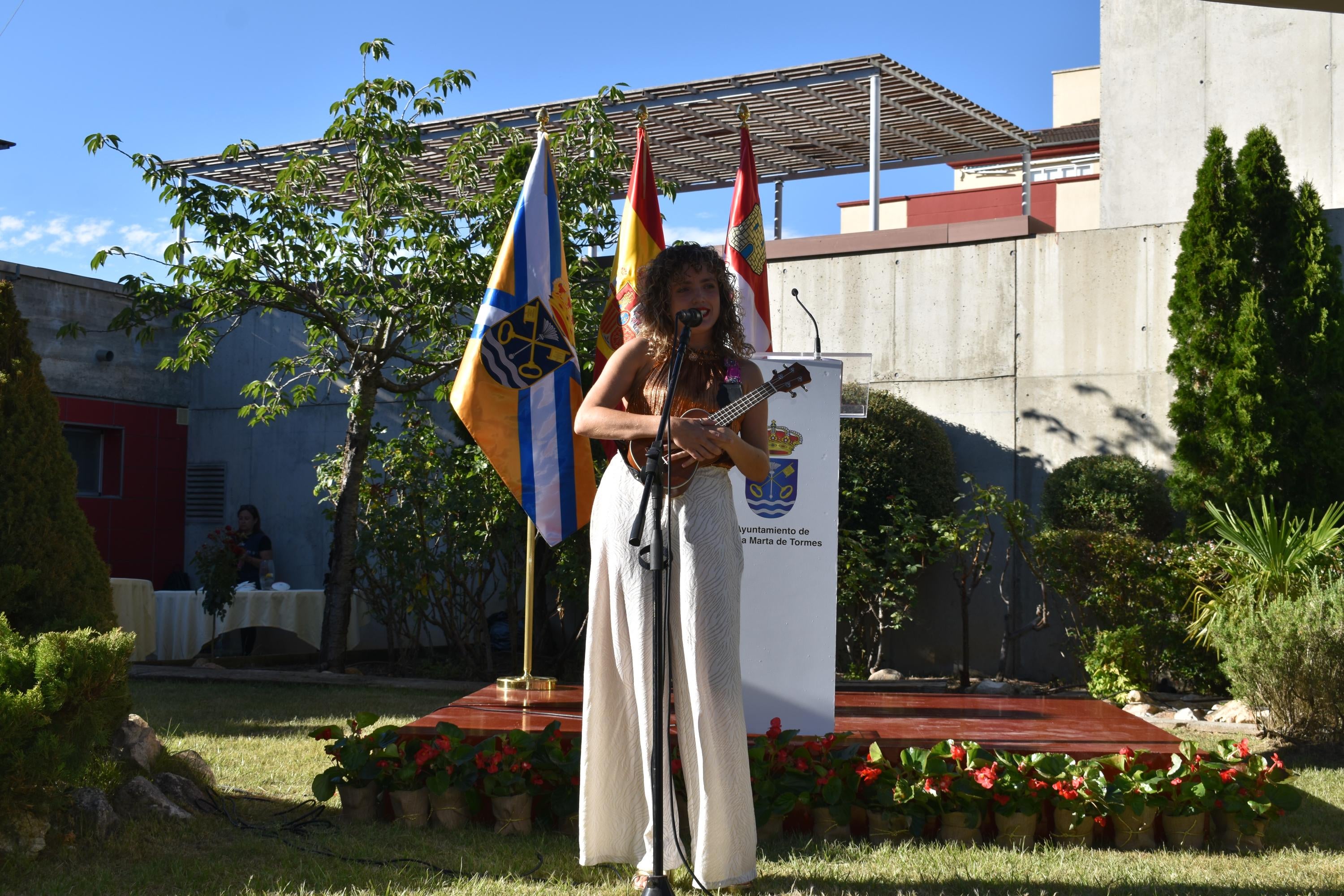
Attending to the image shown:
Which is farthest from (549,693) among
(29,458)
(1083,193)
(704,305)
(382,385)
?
(1083,193)

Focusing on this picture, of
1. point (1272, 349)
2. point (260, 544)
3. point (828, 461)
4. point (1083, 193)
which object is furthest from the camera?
point (1083, 193)

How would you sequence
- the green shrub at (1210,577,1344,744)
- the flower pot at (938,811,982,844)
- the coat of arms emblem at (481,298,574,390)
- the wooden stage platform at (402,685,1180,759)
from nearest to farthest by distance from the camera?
the flower pot at (938,811,982,844) → the wooden stage platform at (402,685,1180,759) → the green shrub at (1210,577,1344,744) → the coat of arms emblem at (481,298,574,390)

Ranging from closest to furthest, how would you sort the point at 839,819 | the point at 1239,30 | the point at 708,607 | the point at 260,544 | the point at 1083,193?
1. the point at 708,607
2. the point at 839,819
3. the point at 1239,30
4. the point at 260,544
5. the point at 1083,193

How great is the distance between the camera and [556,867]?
3838 millimetres

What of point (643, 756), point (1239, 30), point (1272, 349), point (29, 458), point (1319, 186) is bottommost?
point (643, 756)

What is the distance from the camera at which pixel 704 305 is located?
11.2 feet

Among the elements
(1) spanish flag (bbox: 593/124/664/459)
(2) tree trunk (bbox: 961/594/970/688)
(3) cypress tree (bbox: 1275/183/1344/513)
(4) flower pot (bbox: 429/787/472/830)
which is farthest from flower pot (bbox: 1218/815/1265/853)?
(3) cypress tree (bbox: 1275/183/1344/513)

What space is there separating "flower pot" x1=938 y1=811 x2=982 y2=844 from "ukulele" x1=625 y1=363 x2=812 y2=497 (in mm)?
1725

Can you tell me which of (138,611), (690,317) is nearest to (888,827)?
(690,317)

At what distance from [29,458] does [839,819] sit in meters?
3.15

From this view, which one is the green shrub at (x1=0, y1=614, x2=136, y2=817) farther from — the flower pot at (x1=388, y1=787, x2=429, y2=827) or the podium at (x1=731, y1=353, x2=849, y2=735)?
the podium at (x1=731, y1=353, x2=849, y2=735)

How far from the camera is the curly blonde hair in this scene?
11.4 feet

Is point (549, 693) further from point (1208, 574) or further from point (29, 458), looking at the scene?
point (1208, 574)

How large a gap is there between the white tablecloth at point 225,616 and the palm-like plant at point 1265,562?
6.71m
